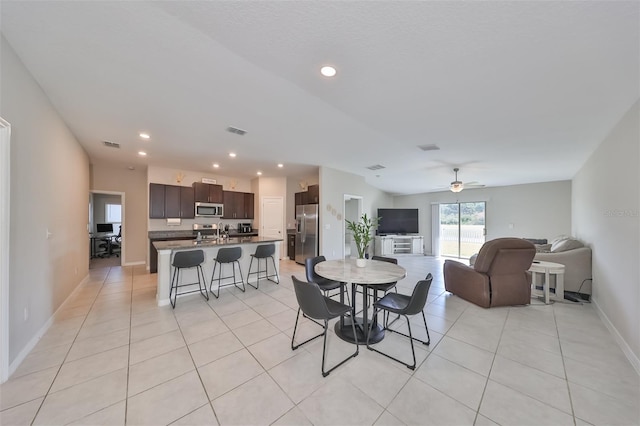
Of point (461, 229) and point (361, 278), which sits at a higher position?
point (461, 229)

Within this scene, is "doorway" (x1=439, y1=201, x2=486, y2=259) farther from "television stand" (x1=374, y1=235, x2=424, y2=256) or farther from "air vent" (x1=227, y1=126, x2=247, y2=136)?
"air vent" (x1=227, y1=126, x2=247, y2=136)

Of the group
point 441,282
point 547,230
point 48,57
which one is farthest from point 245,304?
point 547,230

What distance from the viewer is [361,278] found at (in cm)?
228

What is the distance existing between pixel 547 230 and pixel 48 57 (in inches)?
414

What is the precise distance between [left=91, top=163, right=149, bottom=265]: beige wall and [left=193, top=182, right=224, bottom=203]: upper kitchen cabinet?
56.0 inches

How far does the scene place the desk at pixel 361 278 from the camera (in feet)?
7.47

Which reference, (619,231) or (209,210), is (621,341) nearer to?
(619,231)

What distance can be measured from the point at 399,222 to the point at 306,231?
4298 mm

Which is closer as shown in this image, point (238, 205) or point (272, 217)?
point (238, 205)

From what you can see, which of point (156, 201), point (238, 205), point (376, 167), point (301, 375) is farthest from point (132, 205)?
point (301, 375)

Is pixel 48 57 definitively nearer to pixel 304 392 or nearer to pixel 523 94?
pixel 304 392

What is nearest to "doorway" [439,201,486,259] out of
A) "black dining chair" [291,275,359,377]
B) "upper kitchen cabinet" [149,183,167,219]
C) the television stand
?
the television stand

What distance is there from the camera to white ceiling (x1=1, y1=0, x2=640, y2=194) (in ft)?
4.83

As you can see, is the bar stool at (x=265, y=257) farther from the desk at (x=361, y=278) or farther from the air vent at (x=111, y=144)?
the air vent at (x=111, y=144)
